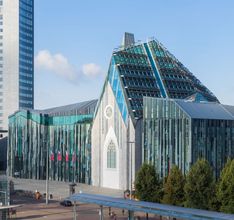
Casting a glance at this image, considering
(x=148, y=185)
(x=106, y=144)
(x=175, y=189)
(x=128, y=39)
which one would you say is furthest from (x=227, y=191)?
(x=128, y=39)

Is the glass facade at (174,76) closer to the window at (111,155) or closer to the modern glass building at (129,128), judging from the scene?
the modern glass building at (129,128)

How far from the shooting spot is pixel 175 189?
66.1m

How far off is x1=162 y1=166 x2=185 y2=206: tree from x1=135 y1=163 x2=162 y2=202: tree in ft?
14.4

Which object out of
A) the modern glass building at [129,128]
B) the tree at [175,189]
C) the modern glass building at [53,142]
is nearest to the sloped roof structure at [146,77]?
the modern glass building at [129,128]

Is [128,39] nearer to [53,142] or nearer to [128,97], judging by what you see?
[128,97]

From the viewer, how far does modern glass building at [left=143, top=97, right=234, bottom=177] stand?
285 ft

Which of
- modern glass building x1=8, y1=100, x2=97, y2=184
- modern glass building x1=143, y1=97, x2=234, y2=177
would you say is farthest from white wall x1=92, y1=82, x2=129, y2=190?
modern glass building x1=143, y1=97, x2=234, y2=177

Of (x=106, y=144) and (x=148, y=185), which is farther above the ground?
(x=106, y=144)

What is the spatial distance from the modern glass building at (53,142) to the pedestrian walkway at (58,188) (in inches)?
155

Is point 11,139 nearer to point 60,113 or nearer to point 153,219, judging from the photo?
point 60,113

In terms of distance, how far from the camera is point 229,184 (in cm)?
5691

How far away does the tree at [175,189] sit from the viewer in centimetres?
6612

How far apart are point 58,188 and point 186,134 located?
3207cm

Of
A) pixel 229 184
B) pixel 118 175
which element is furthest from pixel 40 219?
pixel 118 175
